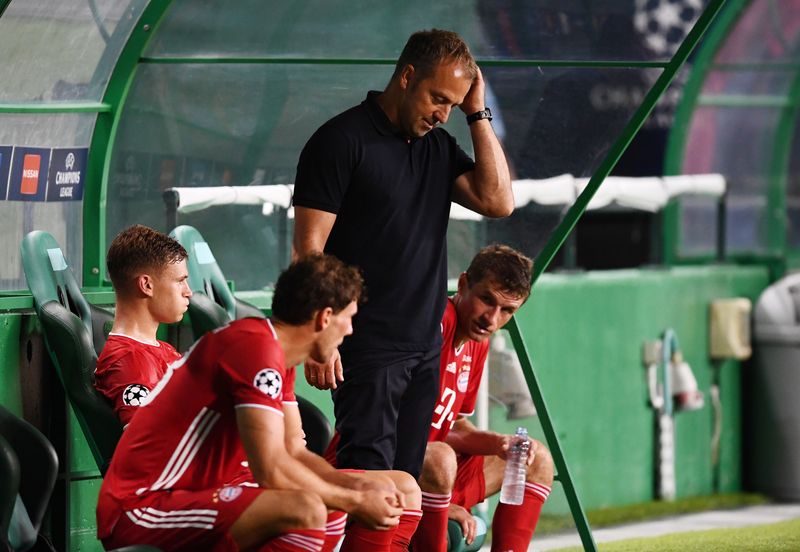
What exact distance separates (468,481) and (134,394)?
141cm

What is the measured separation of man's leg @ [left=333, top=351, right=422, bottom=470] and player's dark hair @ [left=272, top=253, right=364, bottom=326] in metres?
0.56

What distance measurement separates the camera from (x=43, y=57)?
5.89 m

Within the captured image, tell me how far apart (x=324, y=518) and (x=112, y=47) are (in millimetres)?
2460

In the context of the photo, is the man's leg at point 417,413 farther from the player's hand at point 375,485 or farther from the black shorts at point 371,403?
the player's hand at point 375,485

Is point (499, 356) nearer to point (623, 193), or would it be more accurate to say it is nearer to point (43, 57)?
point (43, 57)

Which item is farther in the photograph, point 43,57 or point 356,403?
point 43,57

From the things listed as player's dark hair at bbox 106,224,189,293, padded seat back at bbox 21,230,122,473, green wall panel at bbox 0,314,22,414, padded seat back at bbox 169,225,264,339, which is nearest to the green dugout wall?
green wall panel at bbox 0,314,22,414

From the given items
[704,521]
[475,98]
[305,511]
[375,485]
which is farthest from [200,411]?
[704,521]

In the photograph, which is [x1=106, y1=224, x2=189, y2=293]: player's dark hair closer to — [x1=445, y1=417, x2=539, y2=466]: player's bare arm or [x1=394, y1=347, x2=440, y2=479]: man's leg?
[x1=394, y1=347, x2=440, y2=479]: man's leg

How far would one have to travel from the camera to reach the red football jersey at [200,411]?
4203 mm

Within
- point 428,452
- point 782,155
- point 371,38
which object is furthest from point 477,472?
point 782,155

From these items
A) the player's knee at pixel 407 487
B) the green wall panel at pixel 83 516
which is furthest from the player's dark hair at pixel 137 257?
the player's knee at pixel 407 487

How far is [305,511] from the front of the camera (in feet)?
13.9

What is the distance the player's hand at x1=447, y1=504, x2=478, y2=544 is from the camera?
5715mm
